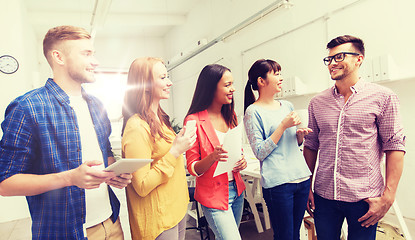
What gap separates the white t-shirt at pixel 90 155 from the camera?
98 cm

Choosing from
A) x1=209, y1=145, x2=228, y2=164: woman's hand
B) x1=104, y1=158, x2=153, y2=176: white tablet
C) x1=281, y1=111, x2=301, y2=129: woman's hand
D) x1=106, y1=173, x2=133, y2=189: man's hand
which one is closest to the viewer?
x1=104, y1=158, x2=153, y2=176: white tablet

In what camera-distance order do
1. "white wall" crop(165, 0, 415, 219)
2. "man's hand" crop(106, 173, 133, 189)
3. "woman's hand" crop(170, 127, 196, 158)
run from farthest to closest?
"white wall" crop(165, 0, 415, 219), "woman's hand" crop(170, 127, 196, 158), "man's hand" crop(106, 173, 133, 189)

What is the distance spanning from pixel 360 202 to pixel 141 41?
753cm

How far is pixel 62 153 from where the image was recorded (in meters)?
0.90

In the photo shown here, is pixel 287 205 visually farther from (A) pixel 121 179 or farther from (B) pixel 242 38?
(B) pixel 242 38

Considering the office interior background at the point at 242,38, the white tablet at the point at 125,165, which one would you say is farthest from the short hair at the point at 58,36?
the office interior background at the point at 242,38

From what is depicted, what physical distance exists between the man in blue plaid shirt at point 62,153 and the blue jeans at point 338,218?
98cm

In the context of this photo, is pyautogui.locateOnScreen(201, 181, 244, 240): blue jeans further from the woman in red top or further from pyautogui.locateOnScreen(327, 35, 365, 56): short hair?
pyautogui.locateOnScreen(327, 35, 365, 56): short hair

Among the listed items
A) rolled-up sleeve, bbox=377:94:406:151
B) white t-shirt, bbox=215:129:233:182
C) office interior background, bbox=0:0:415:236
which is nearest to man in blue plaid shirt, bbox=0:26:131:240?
white t-shirt, bbox=215:129:233:182

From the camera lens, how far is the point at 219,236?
1.25m

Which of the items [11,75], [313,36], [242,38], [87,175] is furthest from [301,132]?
[11,75]

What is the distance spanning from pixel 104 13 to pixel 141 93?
4297mm

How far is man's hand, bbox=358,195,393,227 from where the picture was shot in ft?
3.83

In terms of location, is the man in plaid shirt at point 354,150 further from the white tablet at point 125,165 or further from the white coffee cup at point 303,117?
the white tablet at point 125,165
